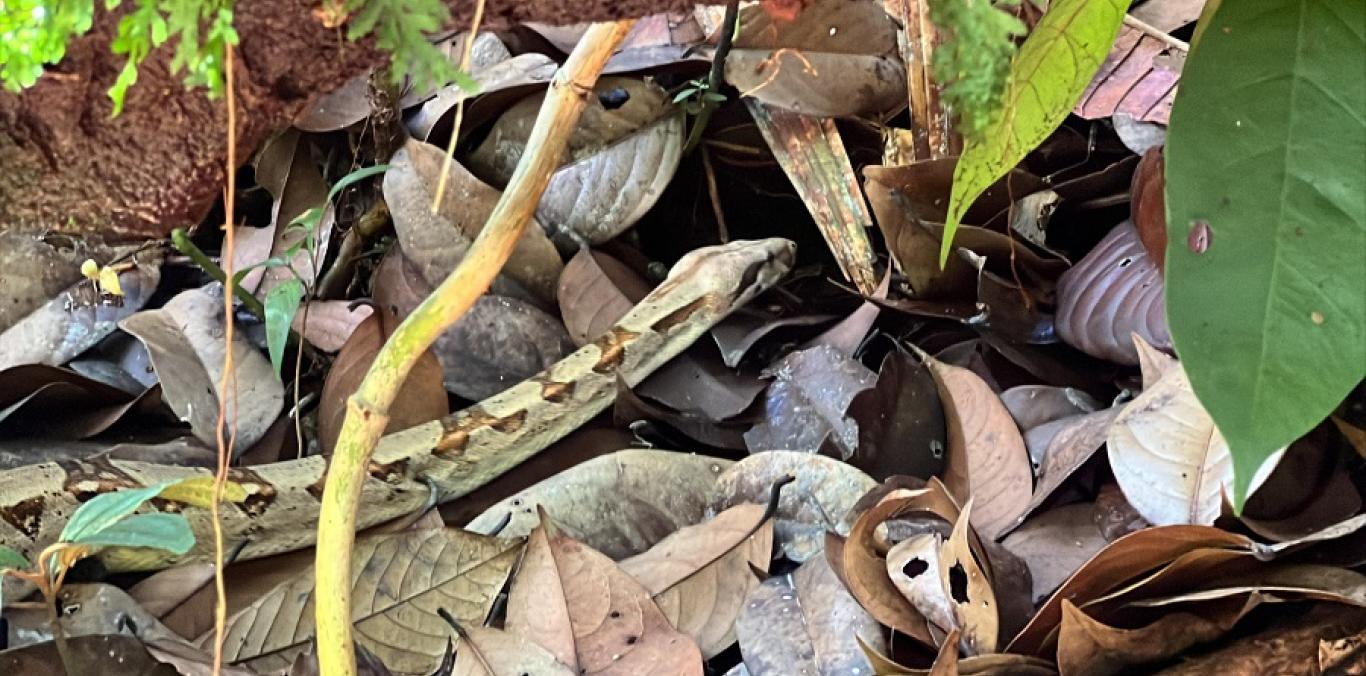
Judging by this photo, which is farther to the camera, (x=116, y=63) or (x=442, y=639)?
(x=442, y=639)

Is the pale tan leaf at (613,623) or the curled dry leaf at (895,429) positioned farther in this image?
the curled dry leaf at (895,429)

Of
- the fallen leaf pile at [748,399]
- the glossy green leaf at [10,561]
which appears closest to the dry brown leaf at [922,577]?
the fallen leaf pile at [748,399]

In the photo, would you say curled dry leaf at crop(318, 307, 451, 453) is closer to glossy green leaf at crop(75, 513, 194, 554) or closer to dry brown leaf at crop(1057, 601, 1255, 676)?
glossy green leaf at crop(75, 513, 194, 554)

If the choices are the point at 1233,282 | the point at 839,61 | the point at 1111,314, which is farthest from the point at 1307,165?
the point at 839,61

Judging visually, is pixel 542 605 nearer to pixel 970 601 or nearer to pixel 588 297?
pixel 970 601

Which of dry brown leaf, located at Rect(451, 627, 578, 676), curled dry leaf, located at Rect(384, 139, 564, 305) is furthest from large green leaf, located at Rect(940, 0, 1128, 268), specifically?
curled dry leaf, located at Rect(384, 139, 564, 305)

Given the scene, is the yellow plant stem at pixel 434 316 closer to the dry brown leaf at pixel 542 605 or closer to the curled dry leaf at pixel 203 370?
the dry brown leaf at pixel 542 605

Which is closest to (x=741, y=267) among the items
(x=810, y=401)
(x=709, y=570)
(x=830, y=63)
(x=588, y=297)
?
(x=588, y=297)

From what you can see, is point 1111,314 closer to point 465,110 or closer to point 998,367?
point 998,367
